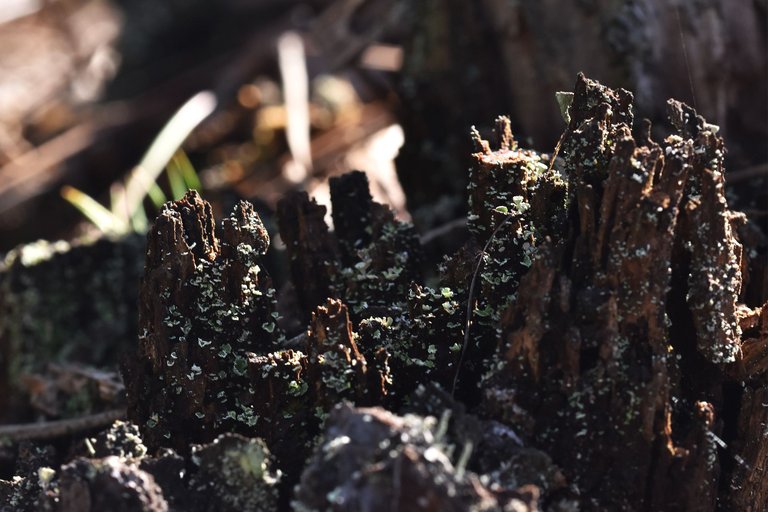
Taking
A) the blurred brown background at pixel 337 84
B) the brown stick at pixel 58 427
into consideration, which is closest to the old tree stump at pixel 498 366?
the brown stick at pixel 58 427

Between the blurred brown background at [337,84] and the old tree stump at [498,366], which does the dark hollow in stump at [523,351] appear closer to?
the old tree stump at [498,366]

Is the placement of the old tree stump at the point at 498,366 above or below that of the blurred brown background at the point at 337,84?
below

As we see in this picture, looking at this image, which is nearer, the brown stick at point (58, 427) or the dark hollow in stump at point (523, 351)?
the dark hollow in stump at point (523, 351)

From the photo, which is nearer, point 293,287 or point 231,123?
point 293,287

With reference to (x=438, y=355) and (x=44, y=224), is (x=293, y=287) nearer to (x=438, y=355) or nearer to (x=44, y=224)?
(x=438, y=355)

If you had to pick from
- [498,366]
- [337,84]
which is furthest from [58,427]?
[337,84]

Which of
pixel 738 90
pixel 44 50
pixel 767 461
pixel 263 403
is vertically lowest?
pixel 767 461

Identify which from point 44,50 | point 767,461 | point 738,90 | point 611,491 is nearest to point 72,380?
point 611,491

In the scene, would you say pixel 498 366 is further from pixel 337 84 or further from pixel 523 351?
pixel 337 84
